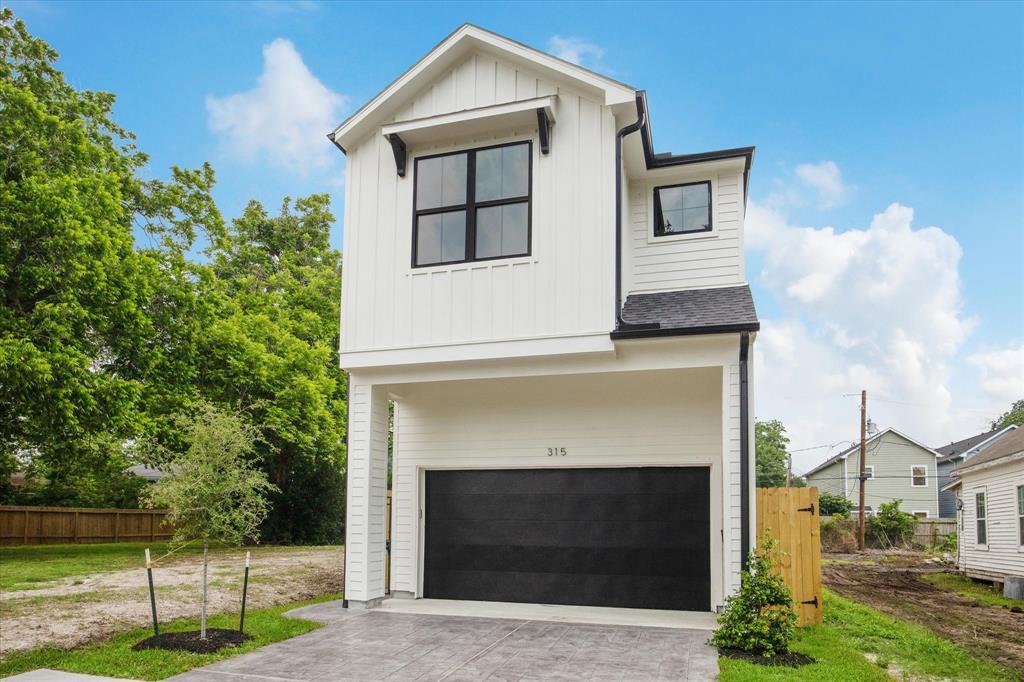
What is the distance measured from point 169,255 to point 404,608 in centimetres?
1427

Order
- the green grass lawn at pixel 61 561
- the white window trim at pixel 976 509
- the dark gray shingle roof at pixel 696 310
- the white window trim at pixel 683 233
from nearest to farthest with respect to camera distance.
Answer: the dark gray shingle roof at pixel 696 310 → the white window trim at pixel 683 233 → the green grass lawn at pixel 61 561 → the white window trim at pixel 976 509

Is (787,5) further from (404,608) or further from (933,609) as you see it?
(404,608)

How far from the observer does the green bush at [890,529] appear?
111 ft

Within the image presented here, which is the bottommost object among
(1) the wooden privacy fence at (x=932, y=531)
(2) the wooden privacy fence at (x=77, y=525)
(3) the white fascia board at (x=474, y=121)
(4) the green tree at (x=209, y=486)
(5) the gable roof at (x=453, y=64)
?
(1) the wooden privacy fence at (x=932, y=531)

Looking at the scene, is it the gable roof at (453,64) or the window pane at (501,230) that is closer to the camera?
the gable roof at (453,64)

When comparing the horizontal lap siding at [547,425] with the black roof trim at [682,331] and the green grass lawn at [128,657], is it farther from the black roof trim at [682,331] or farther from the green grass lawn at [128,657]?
the green grass lawn at [128,657]

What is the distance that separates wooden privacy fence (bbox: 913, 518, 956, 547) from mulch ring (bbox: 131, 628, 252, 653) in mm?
32369

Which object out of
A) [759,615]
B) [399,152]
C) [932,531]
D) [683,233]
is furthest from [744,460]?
[932,531]

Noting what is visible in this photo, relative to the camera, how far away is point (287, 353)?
23.1 meters

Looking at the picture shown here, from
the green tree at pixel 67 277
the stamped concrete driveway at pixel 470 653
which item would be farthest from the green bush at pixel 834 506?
the stamped concrete driveway at pixel 470 653

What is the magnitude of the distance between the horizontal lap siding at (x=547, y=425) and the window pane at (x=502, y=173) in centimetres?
269

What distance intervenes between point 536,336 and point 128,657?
5613mm

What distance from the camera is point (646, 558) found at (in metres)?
10.9

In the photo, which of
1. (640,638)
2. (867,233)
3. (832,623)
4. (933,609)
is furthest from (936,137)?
(640,638)
